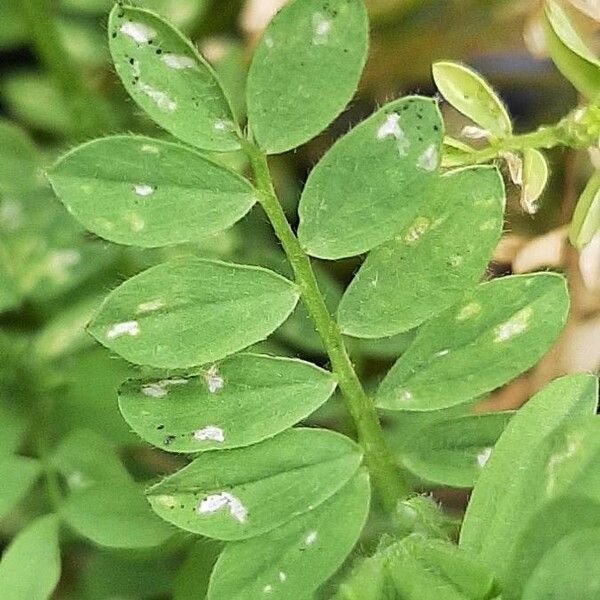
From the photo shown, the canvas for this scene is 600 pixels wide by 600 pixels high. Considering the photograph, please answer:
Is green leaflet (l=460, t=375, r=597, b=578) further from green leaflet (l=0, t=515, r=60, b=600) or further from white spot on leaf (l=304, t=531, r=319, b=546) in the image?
green leaflet (l=0, t=515, r=60, b=600)

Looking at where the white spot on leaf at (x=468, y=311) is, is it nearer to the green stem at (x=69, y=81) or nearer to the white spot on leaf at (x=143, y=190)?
the white spot on leaf at (x=143, y=190)

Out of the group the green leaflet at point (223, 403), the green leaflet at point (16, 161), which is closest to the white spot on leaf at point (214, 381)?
the green leaflet at point (223, 403)

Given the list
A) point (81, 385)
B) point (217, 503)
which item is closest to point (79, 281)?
point (81, 385)

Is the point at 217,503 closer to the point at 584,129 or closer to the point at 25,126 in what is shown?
the point at 584,129

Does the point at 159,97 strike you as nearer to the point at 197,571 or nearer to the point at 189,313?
the point at 189,313

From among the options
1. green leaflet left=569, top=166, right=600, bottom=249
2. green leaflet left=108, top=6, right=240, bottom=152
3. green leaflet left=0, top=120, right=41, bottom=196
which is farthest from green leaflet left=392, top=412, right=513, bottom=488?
green leaflet left=0, top=120, right=41, bottom=196

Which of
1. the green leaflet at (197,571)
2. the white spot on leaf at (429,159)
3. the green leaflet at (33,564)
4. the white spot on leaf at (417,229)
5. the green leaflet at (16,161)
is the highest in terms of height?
the white spot on leaf at (429,159)
